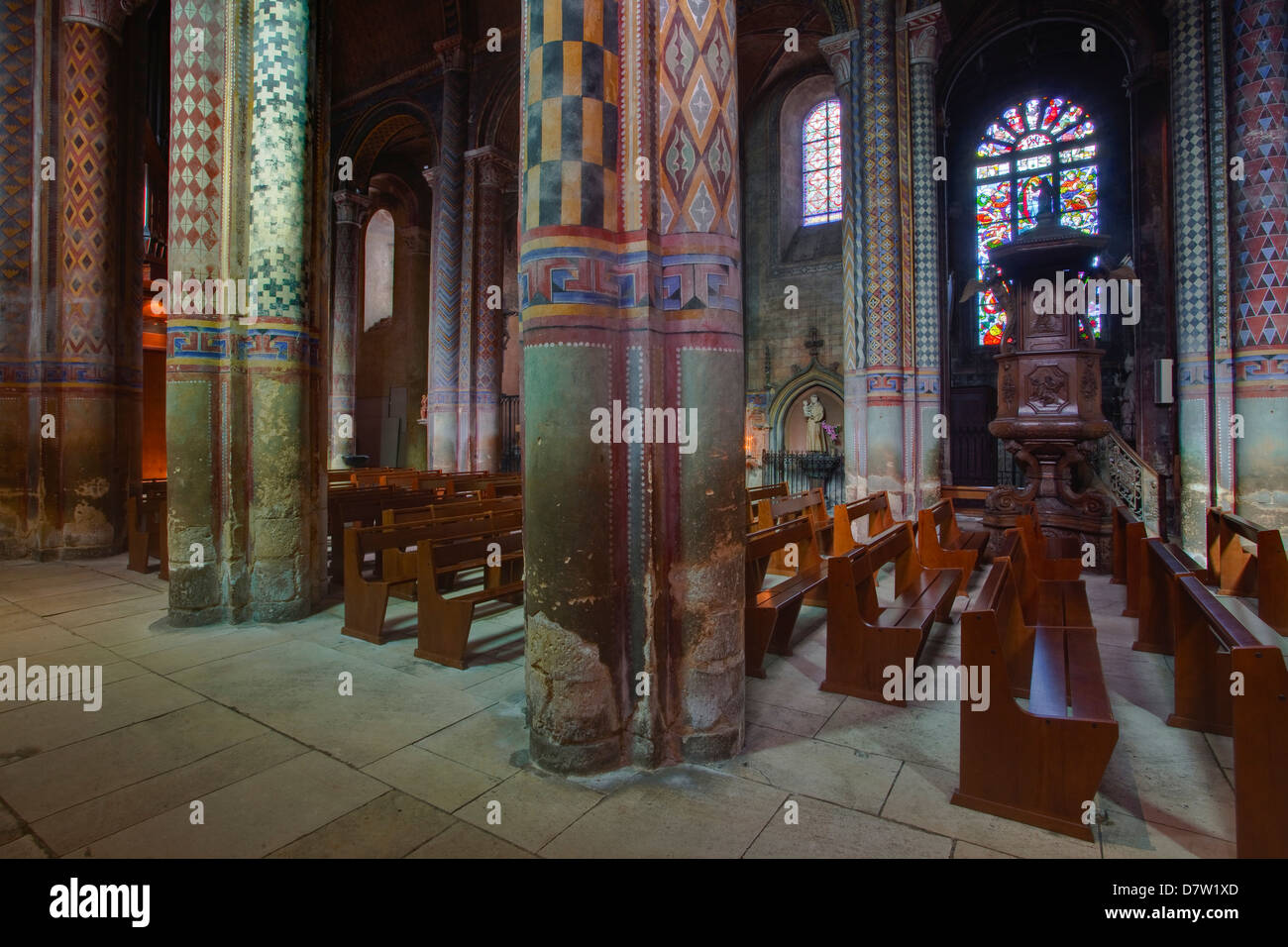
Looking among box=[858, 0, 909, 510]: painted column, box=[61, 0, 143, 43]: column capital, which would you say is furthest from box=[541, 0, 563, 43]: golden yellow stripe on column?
box=[61, 0, 143, 43]: column capital

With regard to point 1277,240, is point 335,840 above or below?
below

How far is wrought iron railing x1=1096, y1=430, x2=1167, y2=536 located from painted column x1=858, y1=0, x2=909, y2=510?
284 centimetres

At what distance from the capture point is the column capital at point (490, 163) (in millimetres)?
16219

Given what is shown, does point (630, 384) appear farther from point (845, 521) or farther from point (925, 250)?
point (925, 250)

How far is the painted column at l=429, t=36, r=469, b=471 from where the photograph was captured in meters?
16.4

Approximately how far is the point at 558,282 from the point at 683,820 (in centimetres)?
250

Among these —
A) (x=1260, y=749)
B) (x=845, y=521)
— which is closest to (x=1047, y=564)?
(x=845, y=521)

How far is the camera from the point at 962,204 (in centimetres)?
1731

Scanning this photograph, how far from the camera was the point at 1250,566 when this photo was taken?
20.7ft

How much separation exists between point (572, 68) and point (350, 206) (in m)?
19.3

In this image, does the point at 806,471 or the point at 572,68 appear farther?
the point at 806,471

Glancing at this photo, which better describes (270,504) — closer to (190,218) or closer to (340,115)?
(190,218)

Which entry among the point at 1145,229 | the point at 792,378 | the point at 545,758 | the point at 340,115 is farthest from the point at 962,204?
the point at 545,758

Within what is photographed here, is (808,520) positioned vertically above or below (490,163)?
below
